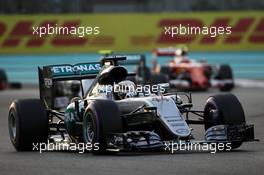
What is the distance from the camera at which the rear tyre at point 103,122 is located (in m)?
10.9

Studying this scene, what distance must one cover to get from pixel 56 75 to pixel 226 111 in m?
2.92

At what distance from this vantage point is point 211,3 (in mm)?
36906

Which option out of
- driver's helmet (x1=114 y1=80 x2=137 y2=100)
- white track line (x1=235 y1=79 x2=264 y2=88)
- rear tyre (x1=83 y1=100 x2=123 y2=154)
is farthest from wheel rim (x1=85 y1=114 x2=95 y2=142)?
white track line (x1=235 y1=79 x2=264 y2=88)

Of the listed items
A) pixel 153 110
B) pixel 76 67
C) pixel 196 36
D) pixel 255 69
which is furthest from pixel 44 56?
pixel 153 110

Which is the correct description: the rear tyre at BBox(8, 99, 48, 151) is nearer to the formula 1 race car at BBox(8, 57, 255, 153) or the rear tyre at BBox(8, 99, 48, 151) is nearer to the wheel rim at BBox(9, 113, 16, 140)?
the formula 1 race car at BBox(8, 57, 255, 153)

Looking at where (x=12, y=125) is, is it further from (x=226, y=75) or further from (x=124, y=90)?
(x=226, y=75)

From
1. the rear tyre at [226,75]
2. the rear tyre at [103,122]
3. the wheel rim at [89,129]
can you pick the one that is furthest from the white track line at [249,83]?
the rear tyre at [103,122]

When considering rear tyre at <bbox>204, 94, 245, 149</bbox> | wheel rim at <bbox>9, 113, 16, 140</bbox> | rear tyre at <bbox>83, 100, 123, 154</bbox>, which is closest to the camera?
rear tyre at <bbox>83, 100, 123, 154</bbox>

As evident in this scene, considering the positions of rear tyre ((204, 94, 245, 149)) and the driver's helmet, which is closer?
rear tyre ((204, 94, 245, 149))

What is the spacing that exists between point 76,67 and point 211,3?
77.5 feet

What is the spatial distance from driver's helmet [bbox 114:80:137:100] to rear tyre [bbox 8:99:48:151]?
100 centimetres

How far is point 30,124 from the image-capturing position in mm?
12164

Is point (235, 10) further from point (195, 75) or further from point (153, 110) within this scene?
point (153, 110)

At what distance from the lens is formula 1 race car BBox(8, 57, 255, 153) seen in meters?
11.0
